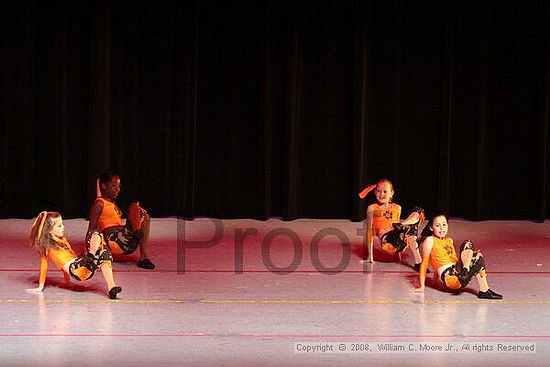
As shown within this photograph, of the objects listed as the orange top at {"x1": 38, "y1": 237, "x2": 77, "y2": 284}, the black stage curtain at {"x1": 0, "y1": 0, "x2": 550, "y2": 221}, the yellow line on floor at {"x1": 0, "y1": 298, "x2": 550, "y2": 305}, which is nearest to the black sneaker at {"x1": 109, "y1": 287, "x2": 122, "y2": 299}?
the yellow line on floor at {"x1": 0, "y1": 298, "x2": 550, "y2": 305}

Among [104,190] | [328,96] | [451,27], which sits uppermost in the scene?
[451,27]

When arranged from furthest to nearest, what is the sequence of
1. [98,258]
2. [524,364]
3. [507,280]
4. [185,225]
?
[185,225]
[507,280]
[98,258]
[524,364]

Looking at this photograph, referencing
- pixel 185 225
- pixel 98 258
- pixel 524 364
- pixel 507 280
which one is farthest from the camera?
pixel 185 225

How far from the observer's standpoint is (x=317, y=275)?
25.2ft

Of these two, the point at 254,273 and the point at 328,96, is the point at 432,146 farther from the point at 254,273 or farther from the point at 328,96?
the point at 254,273

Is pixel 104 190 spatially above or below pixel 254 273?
above

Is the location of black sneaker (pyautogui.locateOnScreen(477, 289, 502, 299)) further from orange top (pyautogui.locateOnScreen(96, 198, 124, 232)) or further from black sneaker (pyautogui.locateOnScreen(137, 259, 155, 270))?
orange top (pyautogui.locateOnScreen(96, 198, 124, 232))

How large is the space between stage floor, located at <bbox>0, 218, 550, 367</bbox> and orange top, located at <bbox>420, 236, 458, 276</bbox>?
0.65 ft

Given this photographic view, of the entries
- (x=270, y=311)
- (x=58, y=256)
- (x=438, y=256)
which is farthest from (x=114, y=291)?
(x=438, y=256)

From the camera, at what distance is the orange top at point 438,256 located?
705cm

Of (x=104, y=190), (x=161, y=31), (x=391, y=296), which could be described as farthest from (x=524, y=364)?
(x=161, y=31)

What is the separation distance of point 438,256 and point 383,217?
1165 mm

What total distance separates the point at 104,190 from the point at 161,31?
273 cm

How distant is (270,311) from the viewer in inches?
257
